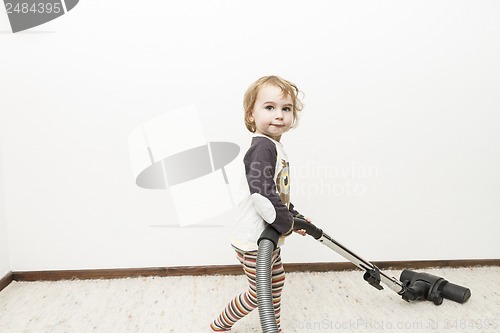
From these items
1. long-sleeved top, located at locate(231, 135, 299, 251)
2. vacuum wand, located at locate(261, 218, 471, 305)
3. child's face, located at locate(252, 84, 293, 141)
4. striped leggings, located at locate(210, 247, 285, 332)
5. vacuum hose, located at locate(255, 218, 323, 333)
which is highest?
child's face, located at locate(252, 84, 293, 141)

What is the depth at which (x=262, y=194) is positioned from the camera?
4.53 ft

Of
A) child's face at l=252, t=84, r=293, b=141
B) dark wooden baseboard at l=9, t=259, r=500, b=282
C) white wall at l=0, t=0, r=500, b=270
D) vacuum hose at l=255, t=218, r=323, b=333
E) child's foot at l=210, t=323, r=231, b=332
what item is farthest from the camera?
dark wooden baseboard at l=9, t=259, r=500, b=282

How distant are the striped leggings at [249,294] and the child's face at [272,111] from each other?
16.4 inches

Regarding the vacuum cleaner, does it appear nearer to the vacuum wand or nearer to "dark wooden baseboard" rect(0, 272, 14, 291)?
the vacuum wand

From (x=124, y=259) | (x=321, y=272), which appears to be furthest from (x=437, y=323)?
(x=124, y=259)

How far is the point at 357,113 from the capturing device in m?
2.17

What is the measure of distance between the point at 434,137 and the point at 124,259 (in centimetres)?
166

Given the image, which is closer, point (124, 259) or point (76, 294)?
point (76, 294)

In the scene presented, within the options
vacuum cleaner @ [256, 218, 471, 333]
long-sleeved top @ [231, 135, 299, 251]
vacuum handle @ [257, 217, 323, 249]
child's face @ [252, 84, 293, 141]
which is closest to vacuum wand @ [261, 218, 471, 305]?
vacuum cleaner @ [256, 218, 471, 333]

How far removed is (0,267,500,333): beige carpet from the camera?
5.71 ft

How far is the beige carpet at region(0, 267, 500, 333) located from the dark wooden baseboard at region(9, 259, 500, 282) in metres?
0.04

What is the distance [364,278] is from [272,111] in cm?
80

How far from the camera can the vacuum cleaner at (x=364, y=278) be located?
118 cm

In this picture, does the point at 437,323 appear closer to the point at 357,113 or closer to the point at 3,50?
the point at 357,113
